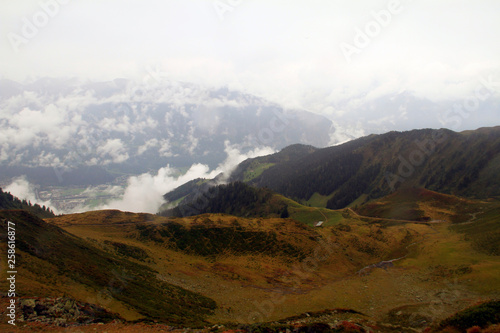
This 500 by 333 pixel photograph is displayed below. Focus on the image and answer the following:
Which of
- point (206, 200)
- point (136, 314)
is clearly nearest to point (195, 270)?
point (136, 314)

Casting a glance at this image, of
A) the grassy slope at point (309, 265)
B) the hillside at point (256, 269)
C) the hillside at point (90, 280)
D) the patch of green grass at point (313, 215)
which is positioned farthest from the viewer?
the patch of green grass at point (313, 215)

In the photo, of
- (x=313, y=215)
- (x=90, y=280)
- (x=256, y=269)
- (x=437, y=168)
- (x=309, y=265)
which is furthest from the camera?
(x=437, y=168)

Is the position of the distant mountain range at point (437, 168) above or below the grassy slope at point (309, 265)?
above

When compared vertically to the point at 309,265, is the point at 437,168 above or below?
above

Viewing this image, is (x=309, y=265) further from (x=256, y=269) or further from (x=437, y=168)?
(x=437, y=168)

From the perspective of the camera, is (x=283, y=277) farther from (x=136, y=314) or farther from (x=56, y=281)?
(x=56, y=281)

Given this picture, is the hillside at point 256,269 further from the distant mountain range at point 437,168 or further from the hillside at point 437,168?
the distant mountain range at point 437,168

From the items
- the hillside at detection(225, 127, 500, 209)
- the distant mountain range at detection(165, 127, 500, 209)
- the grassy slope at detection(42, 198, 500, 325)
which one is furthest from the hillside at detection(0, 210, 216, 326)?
the distant mountain range at detection(165, 127, 500, 209)

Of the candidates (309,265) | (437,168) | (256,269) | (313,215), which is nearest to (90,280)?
(256,269)

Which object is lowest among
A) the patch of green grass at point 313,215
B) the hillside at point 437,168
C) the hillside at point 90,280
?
the patch of green grass at point 313,215

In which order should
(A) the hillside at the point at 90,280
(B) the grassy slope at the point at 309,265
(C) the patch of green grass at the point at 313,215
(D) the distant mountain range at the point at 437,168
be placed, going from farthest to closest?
(D) the distant mountain range at the point at 437,168
(C) the patch of green grass at the point at 313,215
(B) the grassy slope at the point at 309,265
(A) the hillside at the point at 90,280

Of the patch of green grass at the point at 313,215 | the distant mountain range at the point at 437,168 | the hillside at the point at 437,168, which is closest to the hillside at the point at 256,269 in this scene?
the patch of green grass at the point at 313,215

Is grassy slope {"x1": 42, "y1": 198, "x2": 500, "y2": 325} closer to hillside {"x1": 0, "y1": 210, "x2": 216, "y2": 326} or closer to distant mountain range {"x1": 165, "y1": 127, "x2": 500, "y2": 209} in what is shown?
hillside {"x1": 0, "y1": 210, "x2": 216, "y2": 326}

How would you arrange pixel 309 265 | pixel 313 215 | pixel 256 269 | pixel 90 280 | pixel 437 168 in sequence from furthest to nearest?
pixel 437 168 → pixel 313 215 → pixel 309 265 → pixel 256 269 → pixel 90 280
